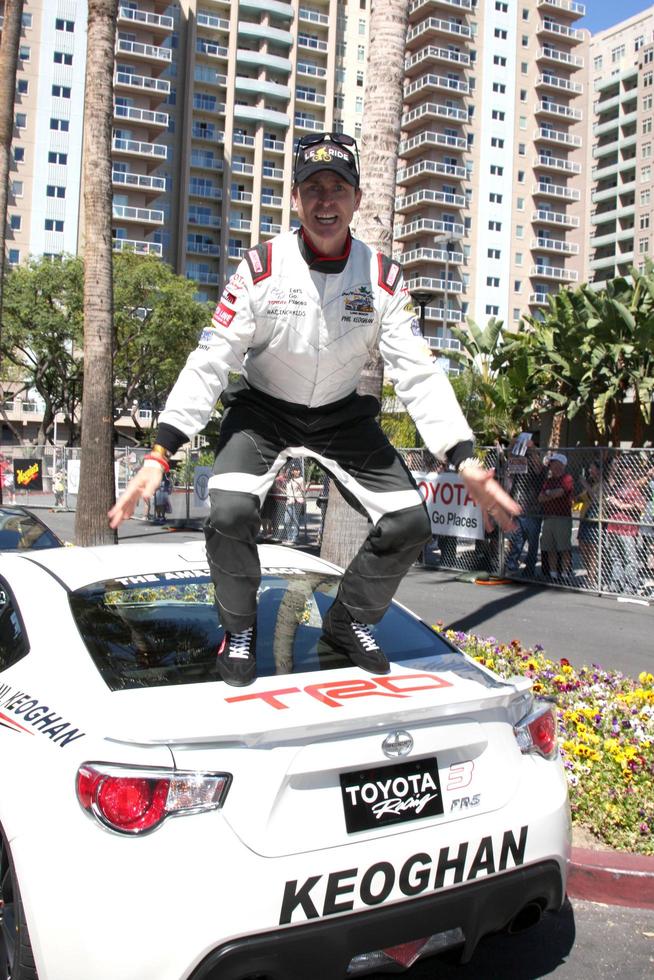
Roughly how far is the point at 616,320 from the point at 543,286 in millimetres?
81094

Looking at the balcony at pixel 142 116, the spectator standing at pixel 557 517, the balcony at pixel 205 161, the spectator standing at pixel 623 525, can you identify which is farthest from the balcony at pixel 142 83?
the spectator standing at pixel 623 525

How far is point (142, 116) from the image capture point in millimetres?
73625

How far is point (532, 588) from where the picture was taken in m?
13.0

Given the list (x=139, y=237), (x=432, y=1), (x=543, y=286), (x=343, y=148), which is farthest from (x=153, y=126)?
(x=343, y=148)

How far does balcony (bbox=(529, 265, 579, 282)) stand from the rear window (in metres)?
91.3

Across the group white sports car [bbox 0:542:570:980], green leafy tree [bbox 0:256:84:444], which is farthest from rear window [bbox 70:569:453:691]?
green leafy tree [bbox 0:256:84:444]

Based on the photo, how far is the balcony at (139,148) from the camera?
7269cm

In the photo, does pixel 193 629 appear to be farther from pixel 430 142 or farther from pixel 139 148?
pixel 430 142

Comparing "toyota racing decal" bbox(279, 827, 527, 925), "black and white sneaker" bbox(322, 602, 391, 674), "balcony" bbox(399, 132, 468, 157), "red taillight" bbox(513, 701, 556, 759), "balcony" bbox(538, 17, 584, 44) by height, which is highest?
"balcony" bbox(538, 17, 584, 44)

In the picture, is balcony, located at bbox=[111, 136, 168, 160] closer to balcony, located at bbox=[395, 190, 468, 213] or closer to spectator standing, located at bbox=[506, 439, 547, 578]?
balcony, located at bbox=[395, 190, 468, 213]

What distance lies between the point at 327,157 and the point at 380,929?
2439 mm

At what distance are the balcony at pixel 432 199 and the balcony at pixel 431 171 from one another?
1504mm

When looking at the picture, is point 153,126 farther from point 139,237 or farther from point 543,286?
point 543,286

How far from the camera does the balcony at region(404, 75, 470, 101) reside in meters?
83.2
